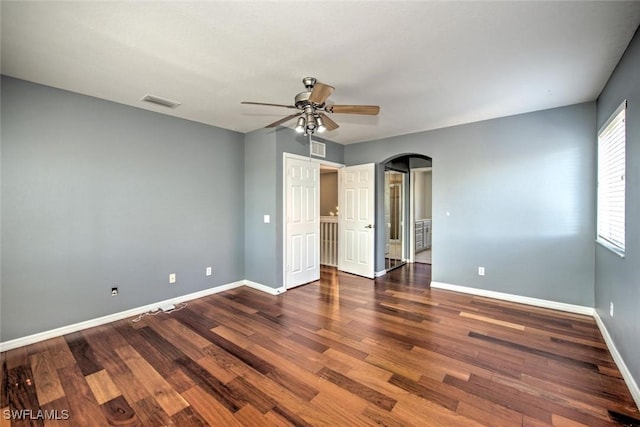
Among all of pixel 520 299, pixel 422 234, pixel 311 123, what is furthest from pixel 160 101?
pixel 422 234

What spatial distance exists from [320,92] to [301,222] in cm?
280

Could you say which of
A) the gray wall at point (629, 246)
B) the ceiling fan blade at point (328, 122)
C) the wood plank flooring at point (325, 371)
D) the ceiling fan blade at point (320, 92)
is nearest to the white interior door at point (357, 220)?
the wood plank flooring at point (325, 371)

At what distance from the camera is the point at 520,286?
392cm

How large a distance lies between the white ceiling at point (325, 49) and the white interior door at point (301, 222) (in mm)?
1625

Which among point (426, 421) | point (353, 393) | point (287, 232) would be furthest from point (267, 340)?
point (287, 232)

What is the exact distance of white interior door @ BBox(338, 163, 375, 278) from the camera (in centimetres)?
525

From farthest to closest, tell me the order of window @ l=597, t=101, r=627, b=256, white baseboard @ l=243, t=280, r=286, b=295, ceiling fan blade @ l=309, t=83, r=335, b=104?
white baseboard @ l=243, t=280, r=286, b=295 < window @ l=597, t=101, r=627, b=256 < ceiling fan blade @ l=309, t=83, r=335, b=104

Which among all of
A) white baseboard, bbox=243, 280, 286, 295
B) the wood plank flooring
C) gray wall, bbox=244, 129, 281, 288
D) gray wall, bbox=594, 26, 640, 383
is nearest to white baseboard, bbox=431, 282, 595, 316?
the wood plank flooring

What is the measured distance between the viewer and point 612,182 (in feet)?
9.25

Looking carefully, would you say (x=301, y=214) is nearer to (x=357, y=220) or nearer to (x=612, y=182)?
(x=357, y=220)

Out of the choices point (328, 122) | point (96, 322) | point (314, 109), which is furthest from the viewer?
point (96, 322)

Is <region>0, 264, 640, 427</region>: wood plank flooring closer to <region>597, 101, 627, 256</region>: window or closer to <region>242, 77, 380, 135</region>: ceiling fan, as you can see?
<region>597, 101, 627, 256</region>: window

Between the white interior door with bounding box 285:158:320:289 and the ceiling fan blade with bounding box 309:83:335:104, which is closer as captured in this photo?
the ceiling fan blade with bounding box 309:83:335:104

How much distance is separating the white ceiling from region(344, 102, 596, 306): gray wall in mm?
530
